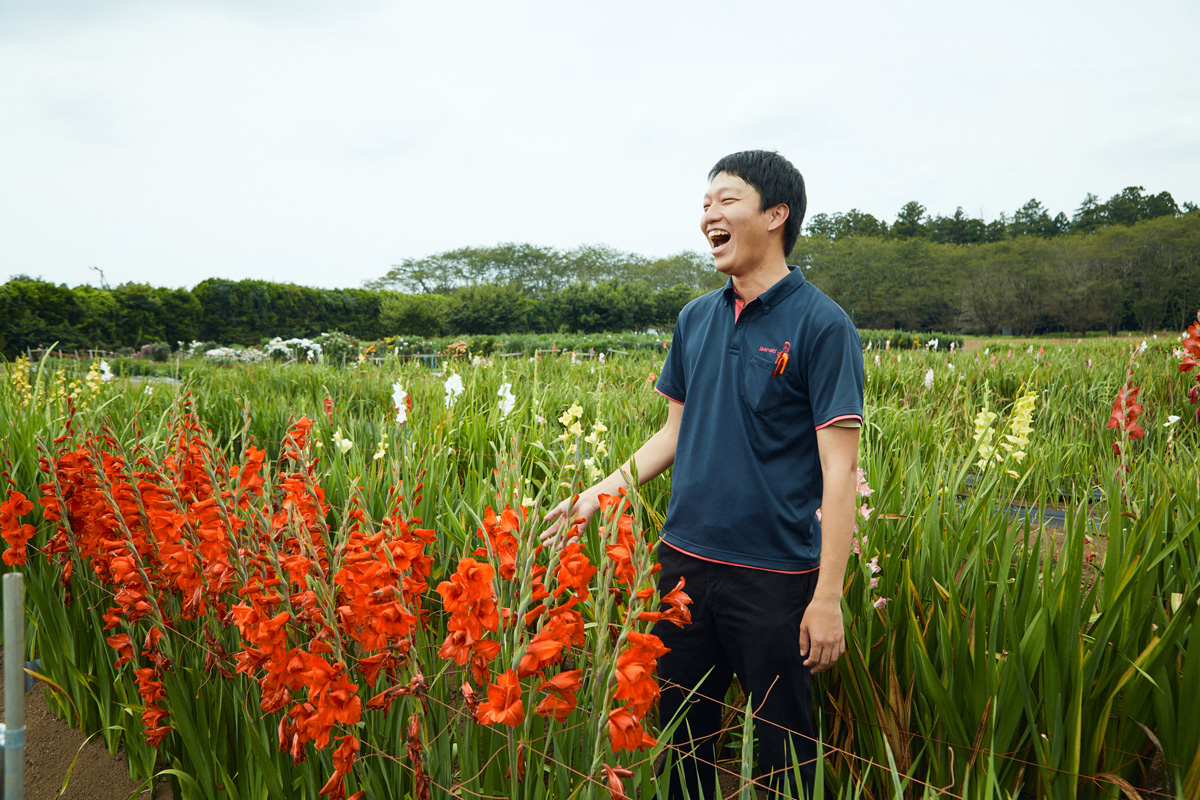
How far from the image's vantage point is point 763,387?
5.17 ft

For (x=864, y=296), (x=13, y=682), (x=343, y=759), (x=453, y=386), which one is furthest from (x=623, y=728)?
(x=864, y=296)

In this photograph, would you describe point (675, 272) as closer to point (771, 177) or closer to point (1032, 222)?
point (1032, 222)

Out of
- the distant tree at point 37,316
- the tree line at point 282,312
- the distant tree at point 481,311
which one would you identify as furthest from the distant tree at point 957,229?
the distant tree at point 37,316

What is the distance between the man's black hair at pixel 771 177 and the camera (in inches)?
63.6

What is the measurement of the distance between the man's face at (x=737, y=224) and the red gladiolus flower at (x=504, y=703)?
1071 millimetres

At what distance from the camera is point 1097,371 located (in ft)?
22.7

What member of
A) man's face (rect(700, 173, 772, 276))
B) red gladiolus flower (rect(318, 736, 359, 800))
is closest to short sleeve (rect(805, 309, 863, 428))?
man's face (rect(700, 173, 772, 276))

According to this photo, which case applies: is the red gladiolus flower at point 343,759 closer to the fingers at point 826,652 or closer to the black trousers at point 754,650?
the black trousers at point 754,650

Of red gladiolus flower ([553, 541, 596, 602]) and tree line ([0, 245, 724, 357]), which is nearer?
red gladiolus flower ([553, 541, 596, 602])

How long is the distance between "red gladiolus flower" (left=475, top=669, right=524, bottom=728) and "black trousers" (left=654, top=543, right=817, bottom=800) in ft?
2.10

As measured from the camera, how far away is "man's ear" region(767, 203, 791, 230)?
163 centimetres

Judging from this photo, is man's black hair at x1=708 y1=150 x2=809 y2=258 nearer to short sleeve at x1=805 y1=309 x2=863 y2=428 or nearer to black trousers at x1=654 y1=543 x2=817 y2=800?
short sleeve at x1=805 y1=309 x2=863 y2=428

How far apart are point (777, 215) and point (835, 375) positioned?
461 mm

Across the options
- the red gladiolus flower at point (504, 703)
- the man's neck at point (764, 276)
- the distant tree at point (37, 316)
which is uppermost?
the distant tree at point (37, 316)
